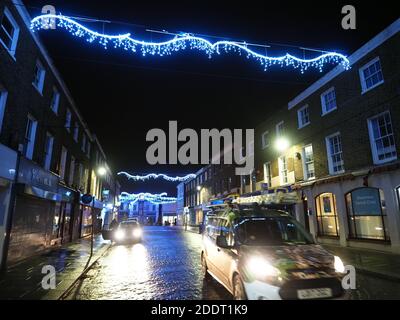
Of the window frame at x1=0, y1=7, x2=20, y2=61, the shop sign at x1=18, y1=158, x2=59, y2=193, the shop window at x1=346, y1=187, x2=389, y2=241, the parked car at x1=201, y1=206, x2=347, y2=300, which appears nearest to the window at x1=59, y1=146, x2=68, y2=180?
the shop sign at x1=18, y1=158, x2=59, y2=193

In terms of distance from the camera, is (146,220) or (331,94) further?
(146,220)

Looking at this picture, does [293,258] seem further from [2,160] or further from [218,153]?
[218,153]

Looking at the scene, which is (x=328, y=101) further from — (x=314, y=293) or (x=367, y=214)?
(x=314, y=293)

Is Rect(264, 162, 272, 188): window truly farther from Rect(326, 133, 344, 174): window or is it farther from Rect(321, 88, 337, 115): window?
Rect(321, 88, 337, 115): window

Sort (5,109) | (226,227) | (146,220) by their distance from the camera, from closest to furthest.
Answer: (226,227) < (5,109) < (146,220)

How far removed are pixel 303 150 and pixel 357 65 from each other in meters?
5.80

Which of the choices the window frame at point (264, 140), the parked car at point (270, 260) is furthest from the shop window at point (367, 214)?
the window frame at point (264, 140)

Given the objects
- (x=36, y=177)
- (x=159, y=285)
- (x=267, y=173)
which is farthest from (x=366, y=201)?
(x=36, y=177)

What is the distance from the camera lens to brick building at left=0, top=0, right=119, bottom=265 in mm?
9250

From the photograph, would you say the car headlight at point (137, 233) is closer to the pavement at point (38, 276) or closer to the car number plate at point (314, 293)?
the pavement at point (38, 276)

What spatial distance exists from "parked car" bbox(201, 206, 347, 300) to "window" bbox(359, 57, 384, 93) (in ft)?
32.6

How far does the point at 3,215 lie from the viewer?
29.7 feet

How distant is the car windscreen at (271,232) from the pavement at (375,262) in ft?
12.0

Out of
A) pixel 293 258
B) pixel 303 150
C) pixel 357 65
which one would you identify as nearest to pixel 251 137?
pixel 303 150
